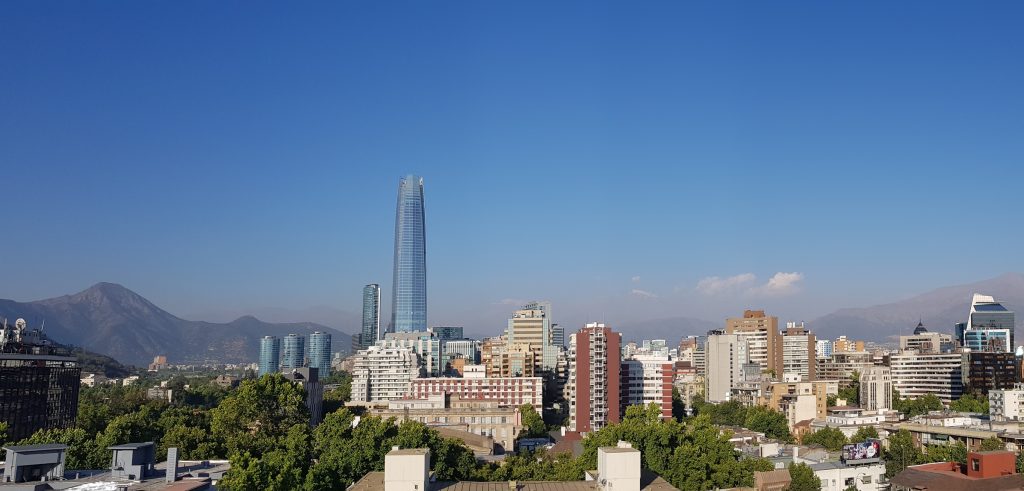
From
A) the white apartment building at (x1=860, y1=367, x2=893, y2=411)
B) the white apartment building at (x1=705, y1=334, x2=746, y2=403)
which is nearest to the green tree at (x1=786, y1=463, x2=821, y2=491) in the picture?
the white apartment building at (x1=860, y1=367, x2=893, y2=411)

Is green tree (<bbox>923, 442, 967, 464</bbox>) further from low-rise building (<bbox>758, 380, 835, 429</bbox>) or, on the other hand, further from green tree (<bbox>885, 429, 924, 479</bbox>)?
low-rise building (<bbox>758, 380, 835, 429</bbox>)

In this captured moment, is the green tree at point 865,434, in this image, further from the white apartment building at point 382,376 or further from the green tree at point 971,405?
the white apartment building at point 382,376

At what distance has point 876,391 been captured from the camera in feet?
267

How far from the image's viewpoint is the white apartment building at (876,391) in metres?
81.1

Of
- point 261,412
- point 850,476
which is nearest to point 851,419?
point 850,476

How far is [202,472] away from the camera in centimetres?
2889

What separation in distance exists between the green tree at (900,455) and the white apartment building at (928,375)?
4823 centimetres

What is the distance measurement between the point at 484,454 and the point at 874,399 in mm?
46744

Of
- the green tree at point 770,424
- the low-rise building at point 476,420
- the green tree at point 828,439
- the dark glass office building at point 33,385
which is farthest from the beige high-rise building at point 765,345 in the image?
the dark glass office building at point 33,385

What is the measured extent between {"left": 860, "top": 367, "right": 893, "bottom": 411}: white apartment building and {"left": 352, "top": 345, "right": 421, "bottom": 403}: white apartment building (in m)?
46.7

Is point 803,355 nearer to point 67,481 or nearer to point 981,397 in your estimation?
point 981,397

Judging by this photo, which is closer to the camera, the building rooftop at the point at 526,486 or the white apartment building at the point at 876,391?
the building rooftop at the point at 526,486

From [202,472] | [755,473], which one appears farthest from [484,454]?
[202,472]

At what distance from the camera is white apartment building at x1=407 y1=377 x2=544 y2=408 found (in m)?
82.6
